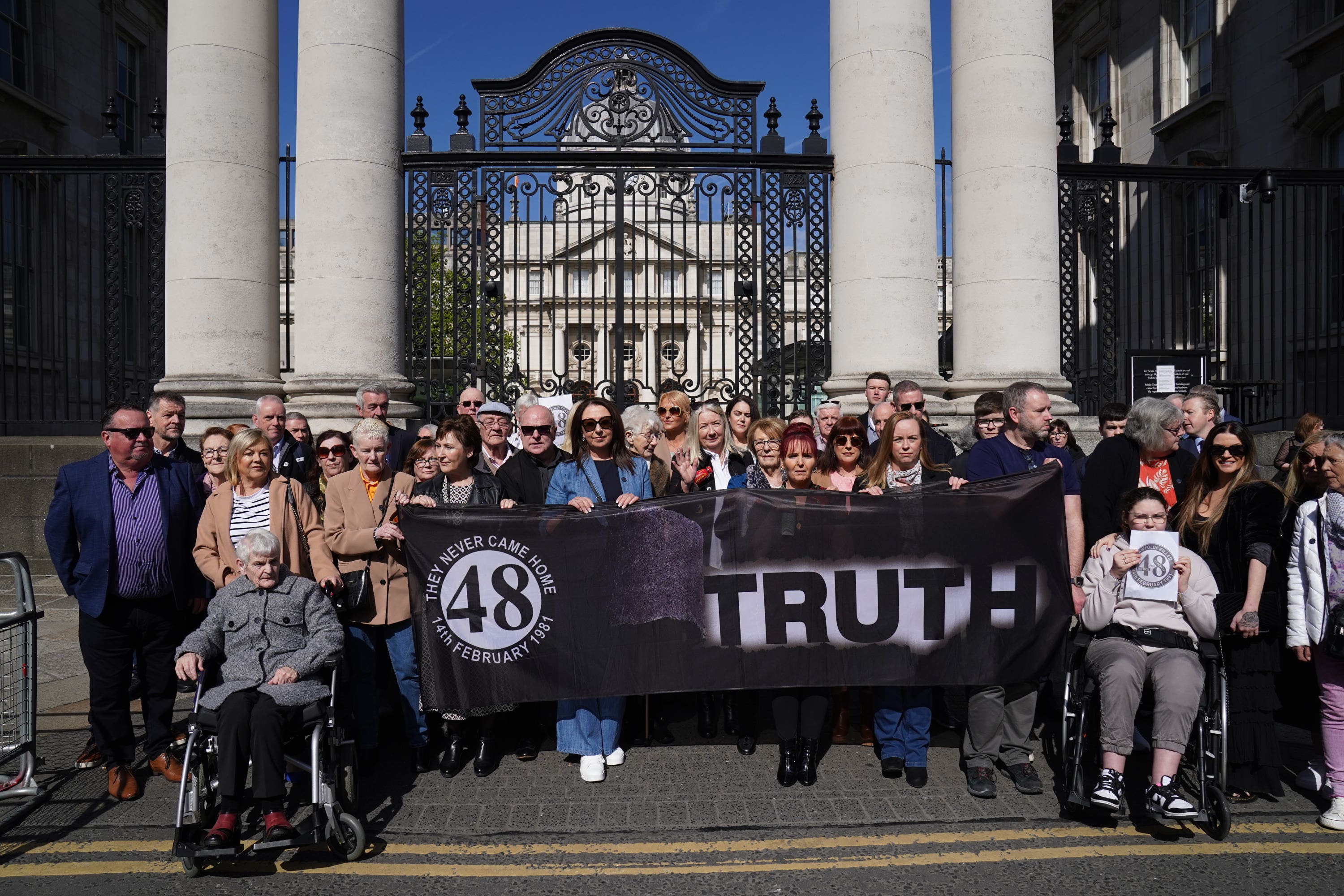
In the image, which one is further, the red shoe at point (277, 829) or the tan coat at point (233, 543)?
the tan coat at point (233, 543)

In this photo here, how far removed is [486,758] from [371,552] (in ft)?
4.31

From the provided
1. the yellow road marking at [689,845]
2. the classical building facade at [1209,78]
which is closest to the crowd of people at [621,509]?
the yellow road marking at [689,845]

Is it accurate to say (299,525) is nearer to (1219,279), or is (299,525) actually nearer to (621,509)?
(621,509)

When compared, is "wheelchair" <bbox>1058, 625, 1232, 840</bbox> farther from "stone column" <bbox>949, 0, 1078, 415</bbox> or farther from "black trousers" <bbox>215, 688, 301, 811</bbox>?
"stone column" <bbox>949, 0, 1078, 415</bbox>

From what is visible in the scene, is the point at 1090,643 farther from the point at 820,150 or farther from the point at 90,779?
the point at 820,150

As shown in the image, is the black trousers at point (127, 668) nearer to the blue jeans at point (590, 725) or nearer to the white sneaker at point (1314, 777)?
the blue jeans at point (590, 725)

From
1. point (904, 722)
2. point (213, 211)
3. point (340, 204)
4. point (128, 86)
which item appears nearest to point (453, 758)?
point (904, 722)

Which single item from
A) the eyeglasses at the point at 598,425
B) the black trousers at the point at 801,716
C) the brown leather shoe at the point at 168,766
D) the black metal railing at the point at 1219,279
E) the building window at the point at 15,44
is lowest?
the brown leather shoe at the point at 168,766

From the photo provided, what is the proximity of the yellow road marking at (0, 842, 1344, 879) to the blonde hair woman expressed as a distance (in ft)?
4.94

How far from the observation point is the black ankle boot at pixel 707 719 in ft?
20.4

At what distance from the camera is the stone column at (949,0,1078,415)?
1078cm

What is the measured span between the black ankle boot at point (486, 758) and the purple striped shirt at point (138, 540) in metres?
1.90

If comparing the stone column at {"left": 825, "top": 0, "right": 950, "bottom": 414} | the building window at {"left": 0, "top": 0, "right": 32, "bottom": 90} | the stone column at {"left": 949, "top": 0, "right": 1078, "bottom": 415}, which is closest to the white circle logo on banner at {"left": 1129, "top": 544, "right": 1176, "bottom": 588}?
Result: the stone column at {"left": 825, "top": 0, "right": 950, "bottom": 414}

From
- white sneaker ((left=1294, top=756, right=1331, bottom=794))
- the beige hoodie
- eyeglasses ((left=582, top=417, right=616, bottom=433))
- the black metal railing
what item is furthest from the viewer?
the black metal railing
